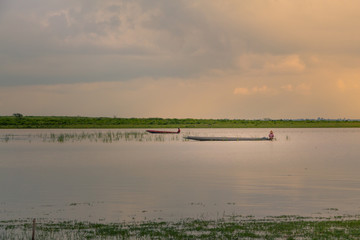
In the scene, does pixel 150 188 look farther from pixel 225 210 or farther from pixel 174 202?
pixel 225 210

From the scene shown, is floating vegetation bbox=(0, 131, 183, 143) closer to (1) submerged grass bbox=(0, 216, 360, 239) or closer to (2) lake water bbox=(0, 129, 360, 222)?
(2) lake water bbox=(0, 129, 360, 222)

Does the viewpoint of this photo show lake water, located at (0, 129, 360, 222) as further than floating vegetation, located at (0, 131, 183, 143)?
No

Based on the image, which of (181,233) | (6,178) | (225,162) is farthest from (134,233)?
(225,162)

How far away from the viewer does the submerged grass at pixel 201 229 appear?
1434cm

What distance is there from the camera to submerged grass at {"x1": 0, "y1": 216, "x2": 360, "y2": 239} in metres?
14.3

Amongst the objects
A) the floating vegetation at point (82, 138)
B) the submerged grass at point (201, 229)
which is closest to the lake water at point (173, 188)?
the submerged grass at point (201, 229)

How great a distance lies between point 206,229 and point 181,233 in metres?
0.91

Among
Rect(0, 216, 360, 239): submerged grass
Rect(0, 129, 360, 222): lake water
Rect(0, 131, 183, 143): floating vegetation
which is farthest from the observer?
Rect(0, 131, 183, 143): floating vegetation

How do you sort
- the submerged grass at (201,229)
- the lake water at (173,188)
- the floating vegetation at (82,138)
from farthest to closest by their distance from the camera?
the floating vegetation at (82,138) → the lake water at (173,188) → the submerged grass at (201,229)

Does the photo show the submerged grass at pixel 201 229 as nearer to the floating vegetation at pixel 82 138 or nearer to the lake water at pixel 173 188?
the lake water at pixel 173 188

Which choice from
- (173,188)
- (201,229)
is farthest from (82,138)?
(201,229)

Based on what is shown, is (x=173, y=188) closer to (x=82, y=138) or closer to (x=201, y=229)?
(x=201, y=229)

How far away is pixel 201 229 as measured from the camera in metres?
15.3

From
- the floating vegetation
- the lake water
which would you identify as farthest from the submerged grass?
the floating vegetation
